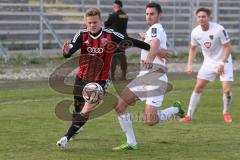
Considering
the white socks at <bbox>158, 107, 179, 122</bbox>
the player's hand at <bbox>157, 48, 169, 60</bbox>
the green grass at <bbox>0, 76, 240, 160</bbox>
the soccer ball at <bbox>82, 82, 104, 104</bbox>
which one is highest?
the player's hand at <bbox>157, 48, 169, 60</bbox>

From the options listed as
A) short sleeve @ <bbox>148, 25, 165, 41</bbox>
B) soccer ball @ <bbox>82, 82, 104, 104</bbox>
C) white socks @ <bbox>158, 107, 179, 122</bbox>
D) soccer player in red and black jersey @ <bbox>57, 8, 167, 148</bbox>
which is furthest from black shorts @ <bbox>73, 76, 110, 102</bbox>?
white socks @ <bbox>158, 107, 179, 122</bbox>

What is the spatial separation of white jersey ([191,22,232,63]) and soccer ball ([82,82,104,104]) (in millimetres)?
3674

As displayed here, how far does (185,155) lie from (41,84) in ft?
37.0

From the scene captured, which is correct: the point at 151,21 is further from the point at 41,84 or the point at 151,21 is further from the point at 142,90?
the point at 41,84

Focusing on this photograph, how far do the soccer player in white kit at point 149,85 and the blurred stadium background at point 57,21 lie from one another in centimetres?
1580

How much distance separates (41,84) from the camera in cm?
2077

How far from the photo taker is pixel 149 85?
1115cm

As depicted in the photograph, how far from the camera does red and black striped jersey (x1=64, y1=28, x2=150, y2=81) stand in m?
10.3

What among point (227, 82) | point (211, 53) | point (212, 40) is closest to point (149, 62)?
point (212, 40)

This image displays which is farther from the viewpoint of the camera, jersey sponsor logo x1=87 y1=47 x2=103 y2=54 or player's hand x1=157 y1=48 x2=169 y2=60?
player's hand x1=157 y1=48 x2=169 y2=60

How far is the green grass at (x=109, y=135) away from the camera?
9.95m

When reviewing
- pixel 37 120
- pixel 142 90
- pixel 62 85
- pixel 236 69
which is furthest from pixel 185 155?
pixel 236 69

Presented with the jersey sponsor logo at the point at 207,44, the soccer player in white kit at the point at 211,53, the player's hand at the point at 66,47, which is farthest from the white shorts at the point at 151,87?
the jersey sponsor logo at the point at 207,44

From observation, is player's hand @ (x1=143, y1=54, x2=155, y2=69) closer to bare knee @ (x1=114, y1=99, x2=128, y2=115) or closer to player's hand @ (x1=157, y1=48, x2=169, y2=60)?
player's hand @ (x1=157, y1=48, x2=169, y2=60)
